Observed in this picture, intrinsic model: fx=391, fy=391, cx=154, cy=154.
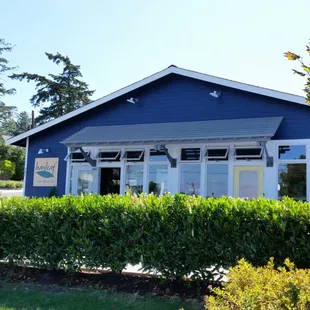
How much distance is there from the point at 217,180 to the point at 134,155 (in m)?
3.51

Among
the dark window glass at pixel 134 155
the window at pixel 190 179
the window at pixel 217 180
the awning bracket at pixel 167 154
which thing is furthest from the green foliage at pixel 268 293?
the dark window glass at pixel 134 155

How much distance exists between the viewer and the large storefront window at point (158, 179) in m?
14.7

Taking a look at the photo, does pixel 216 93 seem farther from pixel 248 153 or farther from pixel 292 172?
pixel 292 172

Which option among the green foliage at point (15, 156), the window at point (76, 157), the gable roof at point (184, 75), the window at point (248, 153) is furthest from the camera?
the green foliage at point (15, 156)

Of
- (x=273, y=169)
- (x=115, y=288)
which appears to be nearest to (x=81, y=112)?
(x=273, y=169)

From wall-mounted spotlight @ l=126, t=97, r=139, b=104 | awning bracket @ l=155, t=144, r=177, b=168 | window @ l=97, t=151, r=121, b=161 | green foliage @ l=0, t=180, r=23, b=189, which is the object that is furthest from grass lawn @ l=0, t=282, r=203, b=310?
green foliage @ l=0, t=180, r=23, b=189

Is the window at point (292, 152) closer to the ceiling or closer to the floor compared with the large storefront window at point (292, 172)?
closer to the ceiling

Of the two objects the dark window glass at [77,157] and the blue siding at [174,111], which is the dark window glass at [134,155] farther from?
the dark window glass at [77,157]

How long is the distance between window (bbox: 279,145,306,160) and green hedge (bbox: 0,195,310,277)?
7.79 m

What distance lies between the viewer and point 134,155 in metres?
15.4

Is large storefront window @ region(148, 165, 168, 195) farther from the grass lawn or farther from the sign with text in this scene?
the grass lawn

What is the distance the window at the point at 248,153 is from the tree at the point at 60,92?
3116 centimetres

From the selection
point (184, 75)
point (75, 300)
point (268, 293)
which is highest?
point (184, 75)

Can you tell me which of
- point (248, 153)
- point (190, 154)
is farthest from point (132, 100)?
point (248, 153)
